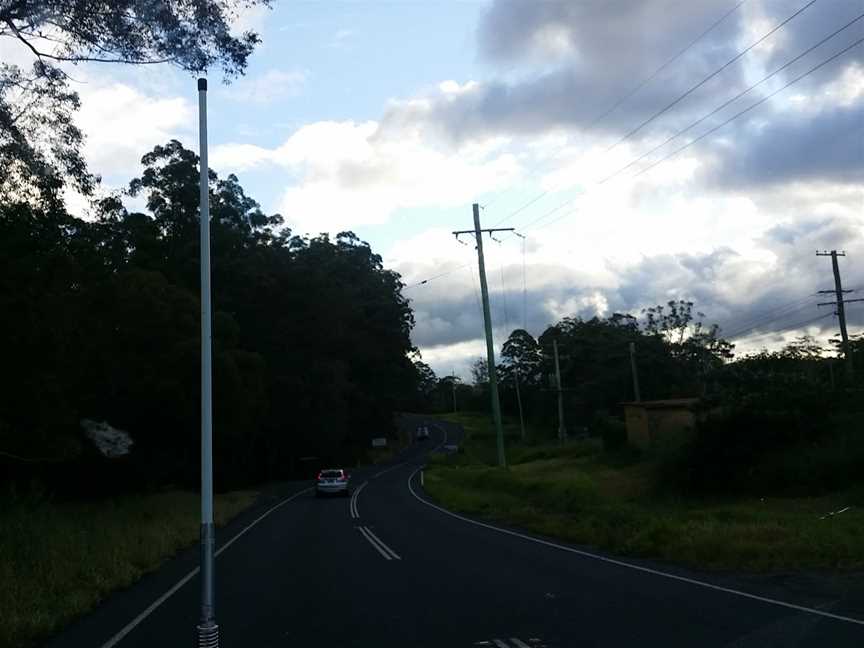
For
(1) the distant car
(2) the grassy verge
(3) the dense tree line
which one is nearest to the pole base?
(2) the grassy verge

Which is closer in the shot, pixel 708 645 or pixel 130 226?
pixel 708 645

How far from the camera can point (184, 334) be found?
34625 millimetres

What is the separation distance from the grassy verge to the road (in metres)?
1.48

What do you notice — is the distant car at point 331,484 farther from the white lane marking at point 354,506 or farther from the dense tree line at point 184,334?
the dense tree line at point 184,334

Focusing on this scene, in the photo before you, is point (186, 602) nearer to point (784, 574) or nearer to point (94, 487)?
point (784, 574)

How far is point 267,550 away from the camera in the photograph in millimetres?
21172

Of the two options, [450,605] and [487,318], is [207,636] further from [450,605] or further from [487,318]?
[487,318]

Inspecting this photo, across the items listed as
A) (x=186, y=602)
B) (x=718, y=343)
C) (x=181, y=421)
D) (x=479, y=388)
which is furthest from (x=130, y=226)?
(x=479, y=388)

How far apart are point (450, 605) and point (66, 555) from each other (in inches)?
334

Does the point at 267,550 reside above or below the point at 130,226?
below

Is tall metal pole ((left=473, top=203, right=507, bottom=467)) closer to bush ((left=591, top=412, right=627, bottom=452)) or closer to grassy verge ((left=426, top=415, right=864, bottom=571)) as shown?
grassy verge ((left=426, top=415, right=864, bottom=571))

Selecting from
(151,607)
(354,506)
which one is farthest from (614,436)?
(151,607)

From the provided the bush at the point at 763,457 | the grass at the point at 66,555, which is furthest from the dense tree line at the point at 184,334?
the bush at the point at 763,457

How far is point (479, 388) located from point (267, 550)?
144 m
